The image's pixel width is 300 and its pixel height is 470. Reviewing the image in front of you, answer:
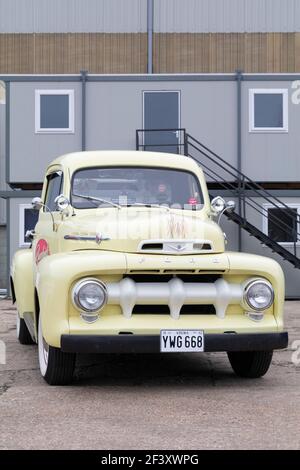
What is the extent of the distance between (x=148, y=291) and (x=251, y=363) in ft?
4.47

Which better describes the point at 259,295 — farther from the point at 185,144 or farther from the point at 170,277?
the point at 185,144

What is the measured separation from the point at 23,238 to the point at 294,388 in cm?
1274

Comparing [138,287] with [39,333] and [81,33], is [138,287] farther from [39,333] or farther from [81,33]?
[81,33]

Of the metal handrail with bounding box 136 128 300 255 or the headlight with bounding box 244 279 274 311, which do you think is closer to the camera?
the headlight with bounding box 244 279 274 311

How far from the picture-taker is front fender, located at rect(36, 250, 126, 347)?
6379mm

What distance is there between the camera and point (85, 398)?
6.27m

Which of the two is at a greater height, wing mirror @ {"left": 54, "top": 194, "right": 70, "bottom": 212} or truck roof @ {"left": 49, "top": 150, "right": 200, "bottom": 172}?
truck roof @ {"left": 49, "top": 150, "right": 200, "bottom": 172}

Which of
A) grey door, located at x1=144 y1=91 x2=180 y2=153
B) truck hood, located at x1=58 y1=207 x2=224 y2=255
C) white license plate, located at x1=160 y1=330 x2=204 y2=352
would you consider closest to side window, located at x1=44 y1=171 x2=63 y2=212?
truck hood, located at x1=58 y1=207 x2=224 y2=255

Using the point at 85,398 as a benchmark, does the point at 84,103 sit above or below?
above


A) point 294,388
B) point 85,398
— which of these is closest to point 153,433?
point 85,398

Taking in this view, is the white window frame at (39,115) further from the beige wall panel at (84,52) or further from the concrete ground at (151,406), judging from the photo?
the concrete ground at (151,406)

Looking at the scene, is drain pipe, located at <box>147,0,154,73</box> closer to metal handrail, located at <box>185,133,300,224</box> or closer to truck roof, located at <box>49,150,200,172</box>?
metal handrail, located at <box>185,133,300,224</box>

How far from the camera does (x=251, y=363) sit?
7180 millimetres
